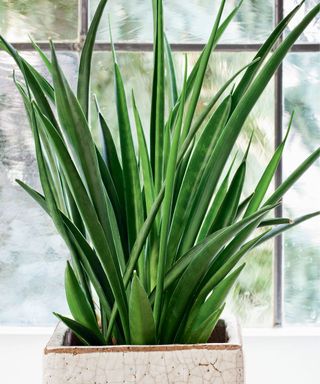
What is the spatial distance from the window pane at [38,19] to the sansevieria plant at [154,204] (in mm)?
551

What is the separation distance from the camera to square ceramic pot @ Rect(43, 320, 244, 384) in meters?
0.70

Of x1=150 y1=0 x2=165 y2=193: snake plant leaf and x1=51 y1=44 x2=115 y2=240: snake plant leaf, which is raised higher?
x1=150 y1=0 x2=165 y2=193: snake plant leaf

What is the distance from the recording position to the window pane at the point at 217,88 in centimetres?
139

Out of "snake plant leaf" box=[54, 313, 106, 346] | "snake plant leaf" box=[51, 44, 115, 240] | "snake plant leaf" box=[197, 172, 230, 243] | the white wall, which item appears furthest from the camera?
the white wall

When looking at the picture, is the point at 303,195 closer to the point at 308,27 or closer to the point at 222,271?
the point at 308,27

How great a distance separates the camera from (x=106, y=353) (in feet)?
2.30

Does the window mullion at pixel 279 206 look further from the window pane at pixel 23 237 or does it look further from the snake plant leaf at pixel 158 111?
the snake plant leaf at pixel 158 111

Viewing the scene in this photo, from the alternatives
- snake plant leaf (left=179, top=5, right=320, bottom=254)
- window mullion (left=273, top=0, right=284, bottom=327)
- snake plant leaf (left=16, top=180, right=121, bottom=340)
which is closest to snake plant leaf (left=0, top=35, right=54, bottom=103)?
snake plant leaf (left=16, top=180, right=121, bottom=340)

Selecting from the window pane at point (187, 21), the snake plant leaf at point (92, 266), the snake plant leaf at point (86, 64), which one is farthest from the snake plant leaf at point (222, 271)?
the window pane at point (187, 21)

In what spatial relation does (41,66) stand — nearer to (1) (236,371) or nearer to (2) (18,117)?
(2) (18,117)

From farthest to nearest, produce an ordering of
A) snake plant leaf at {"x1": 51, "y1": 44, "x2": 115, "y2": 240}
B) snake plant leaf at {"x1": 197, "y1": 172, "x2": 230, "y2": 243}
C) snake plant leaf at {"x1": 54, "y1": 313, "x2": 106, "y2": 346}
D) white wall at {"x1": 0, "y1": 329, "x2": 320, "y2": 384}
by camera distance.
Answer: white wall at {"x1": 0, "y1": 329, "x2": 320, "y2": 384}
snake plant leaf at {"x1": 197, "y1": 172, "x2": 230, "y2": 243}
snake plant leaf at {"x1": 54, "y1": 313, "x2": 106, "y2": 346}
snake plant leaf at {"x1": 51, "y1": 44, "x2": 115, "y2": 240}

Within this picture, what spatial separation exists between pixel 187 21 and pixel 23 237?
0.56m

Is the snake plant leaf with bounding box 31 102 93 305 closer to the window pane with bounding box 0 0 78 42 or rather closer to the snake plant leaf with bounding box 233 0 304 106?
the snake plant leaf with bounding box 233 0 304 106

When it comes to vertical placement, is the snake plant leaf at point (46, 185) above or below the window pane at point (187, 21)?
below
